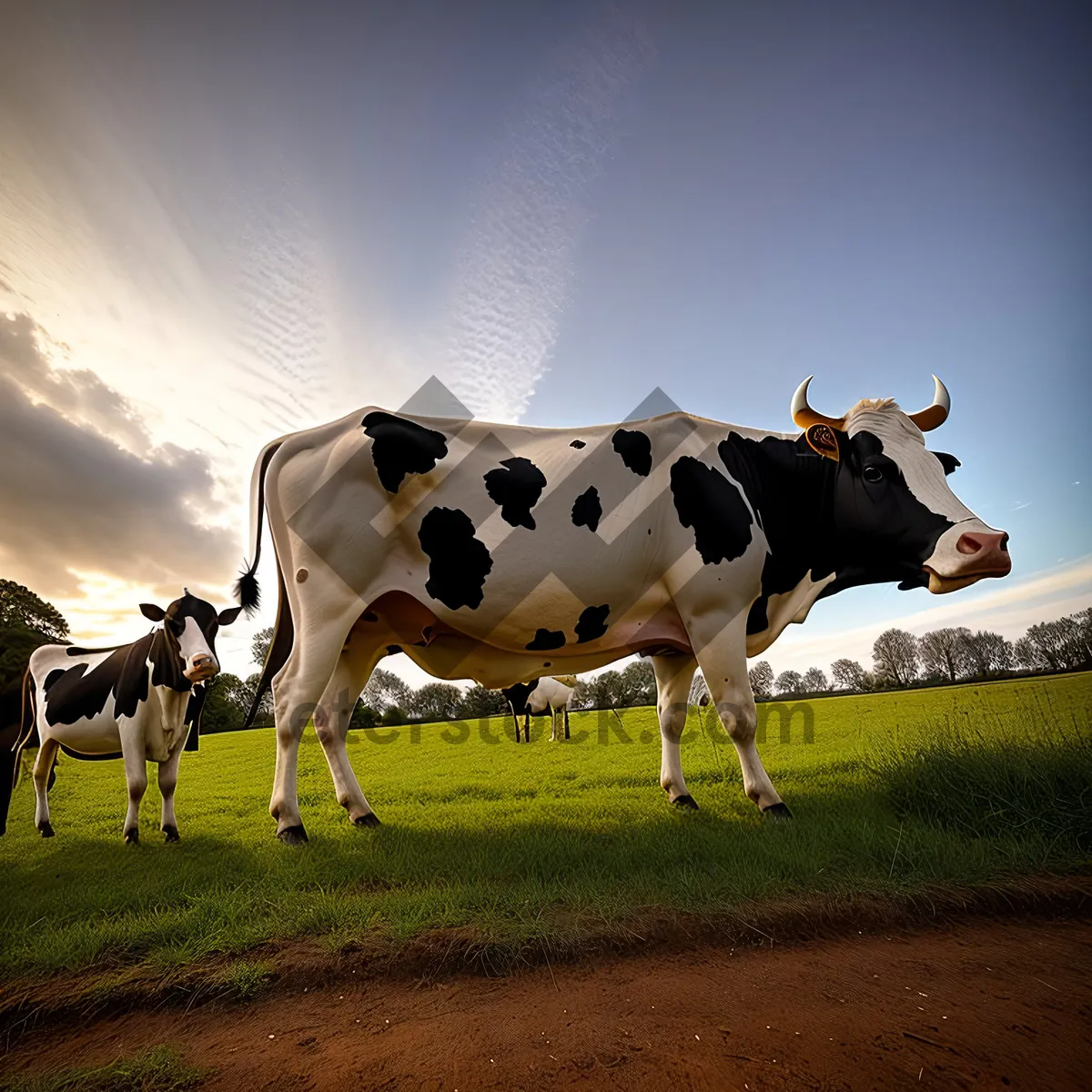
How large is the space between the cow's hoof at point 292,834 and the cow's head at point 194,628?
5.67 feet

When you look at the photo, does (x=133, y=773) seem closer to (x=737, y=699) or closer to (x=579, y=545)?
(x=579, y=545)

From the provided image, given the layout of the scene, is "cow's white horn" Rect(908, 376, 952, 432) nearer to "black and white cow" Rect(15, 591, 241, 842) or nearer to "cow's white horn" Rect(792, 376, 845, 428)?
"cow's white horn" Rect(792, 376, 845, 428)

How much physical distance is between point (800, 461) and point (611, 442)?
1.92 meters

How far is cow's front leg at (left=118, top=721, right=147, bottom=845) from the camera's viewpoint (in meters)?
4.75

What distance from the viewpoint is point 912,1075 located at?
1.63 m

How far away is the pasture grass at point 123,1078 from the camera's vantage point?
66.5 inches

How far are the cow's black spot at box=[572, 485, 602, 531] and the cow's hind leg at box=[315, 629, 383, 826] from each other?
2342 millimetres

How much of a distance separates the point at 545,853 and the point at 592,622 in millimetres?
1806

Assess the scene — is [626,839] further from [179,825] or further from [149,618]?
[149,618]

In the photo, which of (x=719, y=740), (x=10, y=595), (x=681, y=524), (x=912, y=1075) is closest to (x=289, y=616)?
(x=681, y=524)

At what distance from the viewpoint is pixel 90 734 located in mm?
5582

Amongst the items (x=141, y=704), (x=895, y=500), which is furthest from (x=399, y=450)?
(x=895, y=500)

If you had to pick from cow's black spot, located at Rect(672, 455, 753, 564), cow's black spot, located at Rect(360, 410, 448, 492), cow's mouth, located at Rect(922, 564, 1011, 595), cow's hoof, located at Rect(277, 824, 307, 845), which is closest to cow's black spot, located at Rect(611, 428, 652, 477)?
cow's black spot, located at Rect(672, 455, 753, 564)

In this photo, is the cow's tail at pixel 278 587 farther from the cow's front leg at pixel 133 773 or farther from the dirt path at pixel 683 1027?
the dirt path at pixel 683 1027
